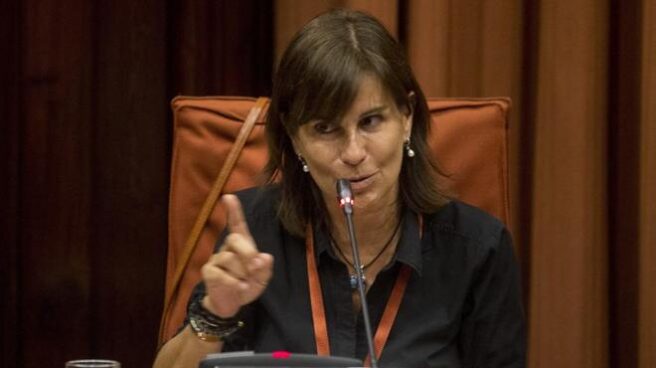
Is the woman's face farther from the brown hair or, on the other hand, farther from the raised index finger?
the raised index finger

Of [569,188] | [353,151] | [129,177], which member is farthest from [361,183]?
[129,177]

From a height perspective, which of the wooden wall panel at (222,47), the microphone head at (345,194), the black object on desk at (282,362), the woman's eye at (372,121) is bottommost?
the black object on desk at (282,362)

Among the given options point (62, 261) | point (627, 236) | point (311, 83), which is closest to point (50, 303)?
point (62, 261)

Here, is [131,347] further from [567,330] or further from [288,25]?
[567,330]

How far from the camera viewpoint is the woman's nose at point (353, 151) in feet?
5.49

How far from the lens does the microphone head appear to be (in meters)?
1.49

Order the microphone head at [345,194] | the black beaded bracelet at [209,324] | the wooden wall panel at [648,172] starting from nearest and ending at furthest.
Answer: the microphone head at [345,194], the black beaded bracelet at [209,324], the wooden wall panel at [648,172]

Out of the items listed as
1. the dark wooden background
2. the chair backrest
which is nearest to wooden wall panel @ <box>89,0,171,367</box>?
the dark wooden background

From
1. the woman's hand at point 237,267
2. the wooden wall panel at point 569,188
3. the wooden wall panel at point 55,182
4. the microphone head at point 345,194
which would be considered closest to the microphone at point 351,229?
the microphone head at point 345,194

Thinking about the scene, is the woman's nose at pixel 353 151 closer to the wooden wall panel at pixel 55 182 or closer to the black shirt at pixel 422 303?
the black shirt at pixel 422 303

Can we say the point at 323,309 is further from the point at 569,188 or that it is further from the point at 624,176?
the point at 624,176

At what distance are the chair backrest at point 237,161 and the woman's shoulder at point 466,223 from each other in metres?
0.08

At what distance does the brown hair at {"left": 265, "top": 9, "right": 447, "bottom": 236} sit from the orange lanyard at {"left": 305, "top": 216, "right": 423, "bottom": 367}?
66mm

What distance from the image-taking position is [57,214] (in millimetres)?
2463
